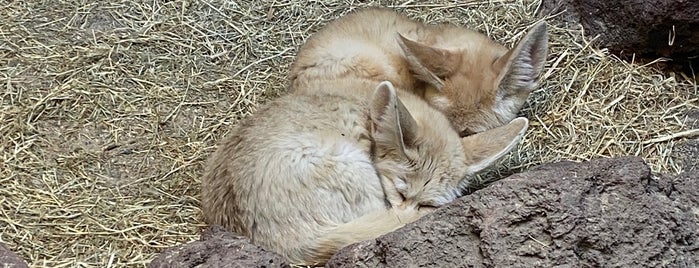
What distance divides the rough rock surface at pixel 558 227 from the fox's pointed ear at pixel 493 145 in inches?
20.5

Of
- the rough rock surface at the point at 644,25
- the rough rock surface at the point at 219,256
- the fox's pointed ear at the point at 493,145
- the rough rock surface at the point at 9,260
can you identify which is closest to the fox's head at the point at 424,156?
the fox's pointed ear at the point at 493,145

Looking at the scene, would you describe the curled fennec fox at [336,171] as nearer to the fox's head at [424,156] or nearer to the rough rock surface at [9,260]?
the fox's head at [424,156]

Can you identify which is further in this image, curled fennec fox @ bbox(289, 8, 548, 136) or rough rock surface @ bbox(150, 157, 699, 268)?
curled fennec fox @ bbox(289, 8, 548, 136)

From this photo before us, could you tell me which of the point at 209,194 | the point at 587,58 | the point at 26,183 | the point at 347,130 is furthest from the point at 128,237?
the point at 587,58

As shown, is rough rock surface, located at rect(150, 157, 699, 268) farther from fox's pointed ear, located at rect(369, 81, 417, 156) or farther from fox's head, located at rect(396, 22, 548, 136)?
fox's head, located at rect(396, 22, 548, 136)

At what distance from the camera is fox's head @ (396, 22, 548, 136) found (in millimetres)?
4973

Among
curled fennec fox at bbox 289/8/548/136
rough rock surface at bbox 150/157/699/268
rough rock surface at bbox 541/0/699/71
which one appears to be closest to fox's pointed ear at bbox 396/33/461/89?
curled fennec fox at bbox 289/8/548/136

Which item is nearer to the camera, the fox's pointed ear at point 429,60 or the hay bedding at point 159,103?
the hay bedding at point 159,103

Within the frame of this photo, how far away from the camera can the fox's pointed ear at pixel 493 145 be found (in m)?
4.40

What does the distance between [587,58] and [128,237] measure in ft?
10.5

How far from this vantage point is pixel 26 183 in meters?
5.02

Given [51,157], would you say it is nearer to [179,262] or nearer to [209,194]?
[209,194]

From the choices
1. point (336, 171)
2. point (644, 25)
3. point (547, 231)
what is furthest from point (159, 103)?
point (644, 25)

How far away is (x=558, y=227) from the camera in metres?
3.60
